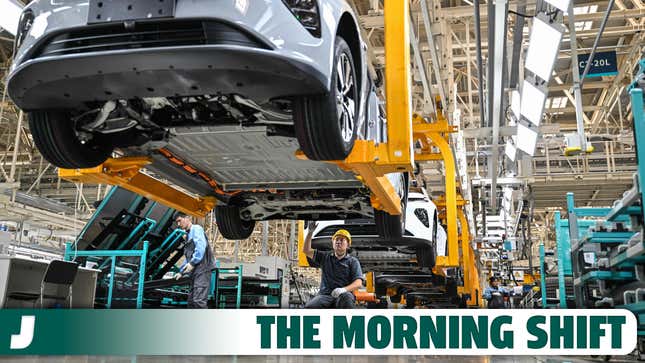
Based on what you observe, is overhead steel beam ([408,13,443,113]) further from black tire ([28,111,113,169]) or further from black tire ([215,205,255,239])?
black tire ([28,111,113,169])

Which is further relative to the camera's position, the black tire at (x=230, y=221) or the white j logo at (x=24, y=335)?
the black tire at (x=230, y=221)

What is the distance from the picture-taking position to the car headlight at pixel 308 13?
311 centimetres

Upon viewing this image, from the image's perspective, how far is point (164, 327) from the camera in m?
3.95

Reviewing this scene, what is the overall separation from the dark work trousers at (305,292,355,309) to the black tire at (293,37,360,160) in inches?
59.0

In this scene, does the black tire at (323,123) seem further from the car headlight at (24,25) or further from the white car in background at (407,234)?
the white car in background at (407,234)

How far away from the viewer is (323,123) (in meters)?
3.31

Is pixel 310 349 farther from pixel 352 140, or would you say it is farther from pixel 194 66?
pixel 194 66

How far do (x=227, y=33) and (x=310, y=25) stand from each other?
54 centimetres

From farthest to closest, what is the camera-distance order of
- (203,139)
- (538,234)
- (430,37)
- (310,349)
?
(538,234)
(430,37)
(203,139)
(310,349)

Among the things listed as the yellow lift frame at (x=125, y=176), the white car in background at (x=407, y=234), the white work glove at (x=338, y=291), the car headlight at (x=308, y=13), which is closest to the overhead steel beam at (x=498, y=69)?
the white car in background at (x=407, y=234)

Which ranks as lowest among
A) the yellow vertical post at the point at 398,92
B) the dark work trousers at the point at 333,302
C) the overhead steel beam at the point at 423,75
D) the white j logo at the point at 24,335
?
the white j logo at the point at 24,335

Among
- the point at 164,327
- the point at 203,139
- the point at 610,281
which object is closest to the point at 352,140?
the point at 203,139

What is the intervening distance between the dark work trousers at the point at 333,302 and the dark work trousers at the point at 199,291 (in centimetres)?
199

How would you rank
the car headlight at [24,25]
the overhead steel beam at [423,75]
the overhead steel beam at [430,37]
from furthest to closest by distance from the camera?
1. the overhead steel beam at [423,75]
2. the overhead steel beam at [430,37]
3. the car headlight at [24,25]
